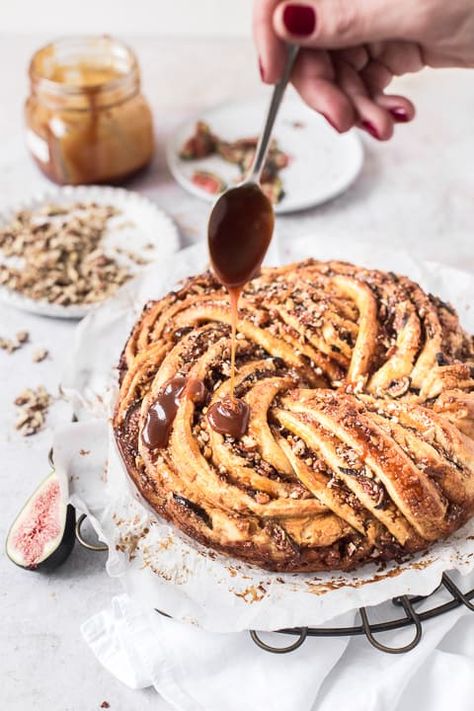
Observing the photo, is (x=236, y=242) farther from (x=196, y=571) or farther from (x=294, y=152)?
(x=294, y=152)

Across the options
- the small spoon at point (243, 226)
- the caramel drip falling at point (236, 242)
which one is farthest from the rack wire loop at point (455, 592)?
the small spoon at point (243, 226)

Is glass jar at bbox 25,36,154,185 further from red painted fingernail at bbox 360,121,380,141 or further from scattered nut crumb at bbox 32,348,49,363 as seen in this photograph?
red painted fingernail at bbox 360,121,380,141

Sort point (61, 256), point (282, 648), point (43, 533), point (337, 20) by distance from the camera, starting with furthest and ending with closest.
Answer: point (61, 256) < point (43, 533) < point (337, 20) < point (282, 648)

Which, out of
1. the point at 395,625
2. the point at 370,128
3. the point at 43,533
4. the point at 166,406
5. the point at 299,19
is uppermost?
the point at 299,19

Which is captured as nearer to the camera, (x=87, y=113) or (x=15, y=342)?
(x=15, y=342)

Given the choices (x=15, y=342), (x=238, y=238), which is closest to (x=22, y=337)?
(x=15, y=342)

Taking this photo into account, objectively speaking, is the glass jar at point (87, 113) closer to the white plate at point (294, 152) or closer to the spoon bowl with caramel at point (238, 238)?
the white plate at point (294, 152)

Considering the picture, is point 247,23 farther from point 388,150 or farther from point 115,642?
point 115,642
